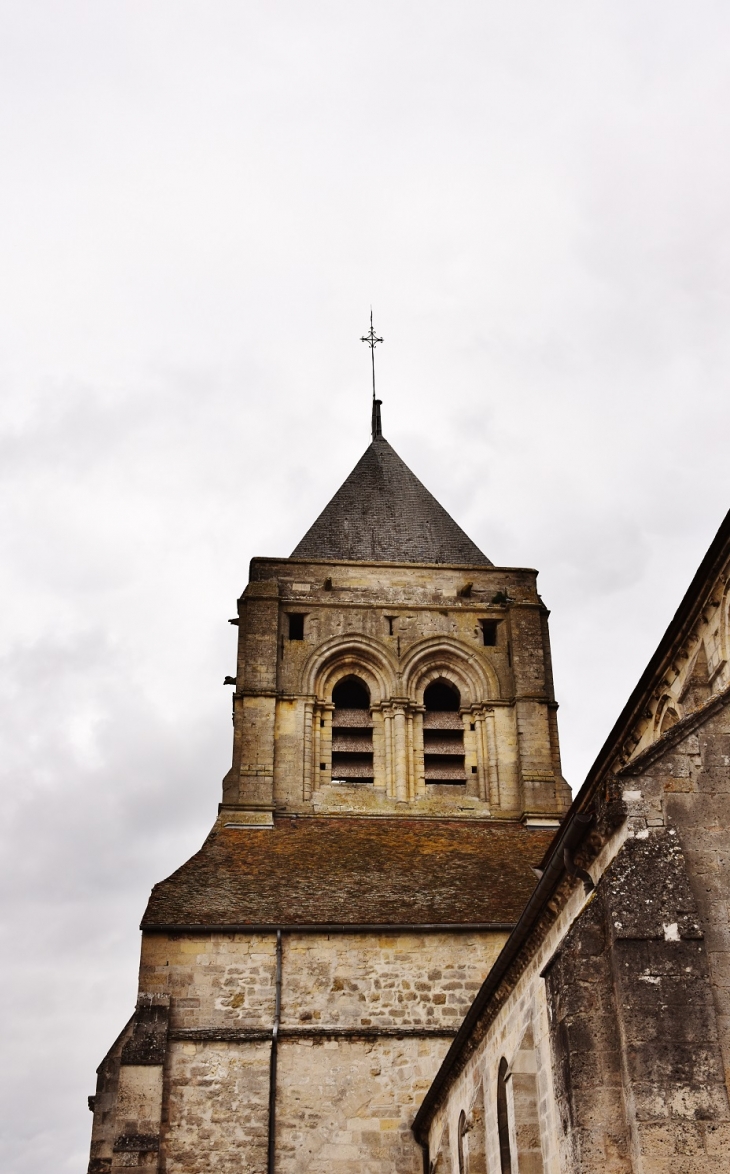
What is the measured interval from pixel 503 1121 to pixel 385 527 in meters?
13.9

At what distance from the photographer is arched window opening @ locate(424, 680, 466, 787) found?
794 inches

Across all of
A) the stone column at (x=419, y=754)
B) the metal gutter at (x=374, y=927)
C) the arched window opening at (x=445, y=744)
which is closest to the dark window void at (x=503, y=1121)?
the metal gutter at (x=374, y=927)

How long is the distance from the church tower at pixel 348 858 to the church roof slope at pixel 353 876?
4cm

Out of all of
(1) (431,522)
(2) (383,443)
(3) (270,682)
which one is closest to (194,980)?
(3) (270,682)

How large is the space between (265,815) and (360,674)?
330cm

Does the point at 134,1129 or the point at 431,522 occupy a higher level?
the point at 431,522

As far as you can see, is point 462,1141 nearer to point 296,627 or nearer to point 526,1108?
point 526,1108

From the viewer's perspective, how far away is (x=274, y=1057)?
1479cm

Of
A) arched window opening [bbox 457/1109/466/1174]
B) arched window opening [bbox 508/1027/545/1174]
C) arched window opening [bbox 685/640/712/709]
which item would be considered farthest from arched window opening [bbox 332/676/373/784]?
arched window opening [bbox 508/1027/545/1174]

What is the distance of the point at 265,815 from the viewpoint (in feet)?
61.7

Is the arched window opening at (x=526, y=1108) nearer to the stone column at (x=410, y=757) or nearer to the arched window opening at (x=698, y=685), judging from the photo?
the arched window opening at (x=698, y=685)

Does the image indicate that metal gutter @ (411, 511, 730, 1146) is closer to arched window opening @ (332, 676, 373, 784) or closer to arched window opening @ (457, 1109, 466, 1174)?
arched window opening @ (457, 1109, 466, 1174)

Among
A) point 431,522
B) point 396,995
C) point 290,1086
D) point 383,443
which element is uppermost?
point 383,443

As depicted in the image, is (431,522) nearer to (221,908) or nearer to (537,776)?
(537,776)
